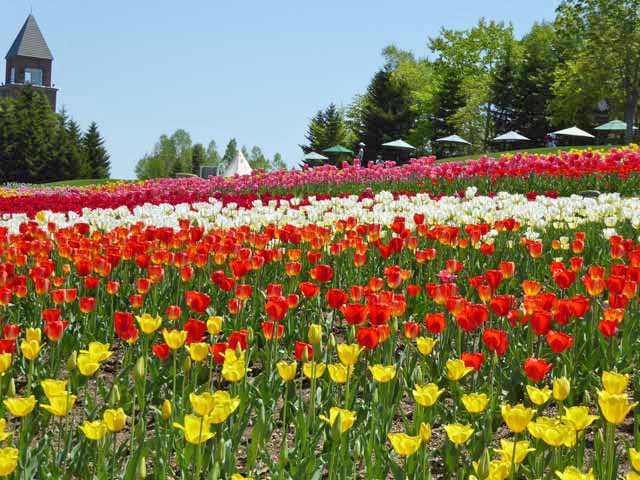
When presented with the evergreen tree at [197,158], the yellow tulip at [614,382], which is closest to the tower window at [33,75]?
the evergreen tree at [197,158]

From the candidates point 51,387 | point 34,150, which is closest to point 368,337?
point 51,387

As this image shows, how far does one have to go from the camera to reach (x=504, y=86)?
50.2m

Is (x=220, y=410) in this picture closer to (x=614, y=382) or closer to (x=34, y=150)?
(x=614, y=382)

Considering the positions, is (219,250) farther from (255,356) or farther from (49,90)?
(49,90)

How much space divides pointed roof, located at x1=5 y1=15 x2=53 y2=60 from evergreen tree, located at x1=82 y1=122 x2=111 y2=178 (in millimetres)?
45452

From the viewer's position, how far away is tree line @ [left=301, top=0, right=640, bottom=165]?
37.2 m

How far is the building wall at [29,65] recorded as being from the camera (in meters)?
88.8

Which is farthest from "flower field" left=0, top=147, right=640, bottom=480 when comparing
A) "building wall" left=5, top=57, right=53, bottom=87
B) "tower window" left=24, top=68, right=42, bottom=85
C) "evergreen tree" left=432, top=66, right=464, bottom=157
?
"building wall" left=5, top=57, right=53, bottom=87

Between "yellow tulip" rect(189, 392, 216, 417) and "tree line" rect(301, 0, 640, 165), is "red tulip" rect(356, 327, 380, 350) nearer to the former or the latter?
"yellow tulip" rect(189, 392, 216, 417)

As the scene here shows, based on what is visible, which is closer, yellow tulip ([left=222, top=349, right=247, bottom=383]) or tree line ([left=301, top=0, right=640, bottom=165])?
yellow tulip ([left=222, top=349, right=247, bottom=383])

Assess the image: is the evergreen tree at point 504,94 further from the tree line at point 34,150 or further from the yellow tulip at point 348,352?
the yellow tulip at point 348,352

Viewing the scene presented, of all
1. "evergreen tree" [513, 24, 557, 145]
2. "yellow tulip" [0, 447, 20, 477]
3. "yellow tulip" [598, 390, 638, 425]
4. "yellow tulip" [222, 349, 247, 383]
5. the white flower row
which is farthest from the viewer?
"evergreen tree" [513, 24, 557, 145]

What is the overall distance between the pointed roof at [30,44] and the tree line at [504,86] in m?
45.4

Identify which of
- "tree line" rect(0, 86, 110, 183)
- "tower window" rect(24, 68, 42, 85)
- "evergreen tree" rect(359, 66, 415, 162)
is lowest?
"tree line" rect(0, 86, 110, 183)
